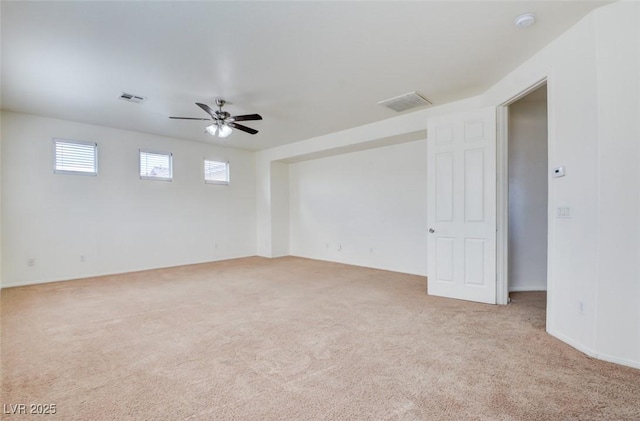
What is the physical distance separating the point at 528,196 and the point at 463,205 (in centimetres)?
129

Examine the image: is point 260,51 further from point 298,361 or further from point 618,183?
point 618,183

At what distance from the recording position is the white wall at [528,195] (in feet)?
14.0

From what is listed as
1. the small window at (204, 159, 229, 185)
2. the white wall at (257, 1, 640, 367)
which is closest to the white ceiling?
the white wall at (257, 1, 640, 367)

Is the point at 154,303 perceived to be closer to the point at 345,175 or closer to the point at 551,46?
the point at 345,175

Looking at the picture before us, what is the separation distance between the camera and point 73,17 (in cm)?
235

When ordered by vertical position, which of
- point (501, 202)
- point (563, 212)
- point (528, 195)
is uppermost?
point (528, 195)

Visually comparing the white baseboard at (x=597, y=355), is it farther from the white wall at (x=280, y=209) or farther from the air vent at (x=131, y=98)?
the white wall at (x=280, y=209)

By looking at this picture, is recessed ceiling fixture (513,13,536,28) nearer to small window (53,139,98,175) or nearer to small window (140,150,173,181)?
small window (140,150,173,181)

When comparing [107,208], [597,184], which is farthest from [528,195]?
[107,208]

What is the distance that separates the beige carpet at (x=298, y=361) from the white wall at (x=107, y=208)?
1.17 m

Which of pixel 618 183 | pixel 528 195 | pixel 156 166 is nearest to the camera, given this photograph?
pixel 618 183

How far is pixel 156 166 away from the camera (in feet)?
19.9

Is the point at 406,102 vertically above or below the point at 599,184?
above

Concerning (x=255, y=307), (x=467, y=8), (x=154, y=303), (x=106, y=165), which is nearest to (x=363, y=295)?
(x=255, y=307)
